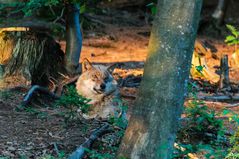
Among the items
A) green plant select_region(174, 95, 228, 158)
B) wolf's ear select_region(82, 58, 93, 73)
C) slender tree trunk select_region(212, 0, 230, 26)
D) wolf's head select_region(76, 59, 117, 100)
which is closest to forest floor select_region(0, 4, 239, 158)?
wolf's head select_region(76, 59, 117, 100)

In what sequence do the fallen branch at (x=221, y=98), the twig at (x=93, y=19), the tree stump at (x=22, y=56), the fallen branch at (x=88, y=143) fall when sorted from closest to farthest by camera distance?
1. the fallen branch at (x=88, y=143)
2. the tree stump at (x=22, y=56)
3. the fallen branch at (x=221, y=98)
4. the twig at (x=93, y=19)

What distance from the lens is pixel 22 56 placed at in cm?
904

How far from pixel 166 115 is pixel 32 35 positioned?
16.1 feet

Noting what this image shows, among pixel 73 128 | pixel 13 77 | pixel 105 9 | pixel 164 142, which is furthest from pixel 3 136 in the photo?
pixel 105 9

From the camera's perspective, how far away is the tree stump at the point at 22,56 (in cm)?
899

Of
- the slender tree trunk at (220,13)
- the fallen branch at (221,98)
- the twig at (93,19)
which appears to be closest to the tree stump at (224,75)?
the fallen branch at (221,98)

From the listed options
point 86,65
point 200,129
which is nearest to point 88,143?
point 200,129

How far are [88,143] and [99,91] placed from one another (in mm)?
1716

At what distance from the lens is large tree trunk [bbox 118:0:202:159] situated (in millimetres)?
4641

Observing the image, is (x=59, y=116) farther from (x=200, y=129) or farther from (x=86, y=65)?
(x=200, y=129)

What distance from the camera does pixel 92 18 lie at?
1714cm

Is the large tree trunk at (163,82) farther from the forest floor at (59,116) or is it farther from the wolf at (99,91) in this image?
the wolf at (99,91)

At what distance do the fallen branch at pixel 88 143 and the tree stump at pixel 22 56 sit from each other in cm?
304

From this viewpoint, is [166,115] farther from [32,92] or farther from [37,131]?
[32,92]
